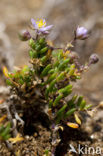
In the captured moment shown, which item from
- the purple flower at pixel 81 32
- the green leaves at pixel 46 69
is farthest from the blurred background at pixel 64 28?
the green leaves at pixel 46 69

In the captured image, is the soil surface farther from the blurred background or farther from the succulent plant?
the succulent plant

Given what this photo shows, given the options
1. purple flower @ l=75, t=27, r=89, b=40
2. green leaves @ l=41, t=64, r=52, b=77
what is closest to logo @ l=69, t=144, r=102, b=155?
green leaves @ l=41, t=64, r=52, b=77

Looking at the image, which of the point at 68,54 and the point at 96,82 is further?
the point at 96,82

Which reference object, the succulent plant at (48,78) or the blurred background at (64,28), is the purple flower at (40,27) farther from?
the blurred background at (64,28)

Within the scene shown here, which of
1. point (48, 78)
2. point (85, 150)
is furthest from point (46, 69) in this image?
point (85, 150)

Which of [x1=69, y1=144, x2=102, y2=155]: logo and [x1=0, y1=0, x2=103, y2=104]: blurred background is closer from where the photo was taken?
[x1=69, y1=144, x2=102, y2=155]: logo

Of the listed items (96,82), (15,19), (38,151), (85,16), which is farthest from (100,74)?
(15,19)

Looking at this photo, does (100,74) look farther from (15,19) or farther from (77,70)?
(15,19)

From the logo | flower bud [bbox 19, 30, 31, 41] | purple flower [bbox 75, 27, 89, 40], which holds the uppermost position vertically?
flower bud [bbox 19, 30, 31, 41]
